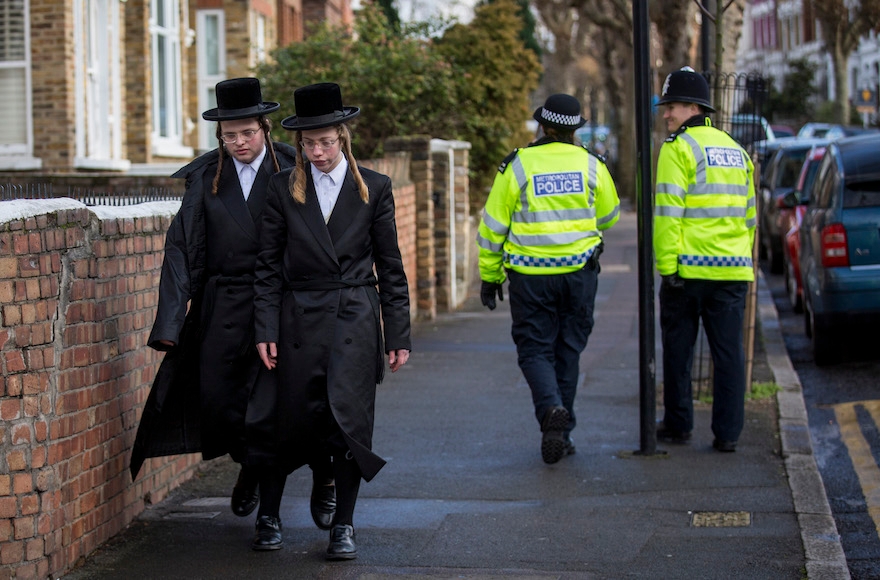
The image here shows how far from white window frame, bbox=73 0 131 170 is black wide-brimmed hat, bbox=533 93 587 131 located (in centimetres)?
927

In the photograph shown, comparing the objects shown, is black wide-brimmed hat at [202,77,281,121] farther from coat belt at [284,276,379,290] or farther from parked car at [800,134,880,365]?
parked car at [800,134,880,365]

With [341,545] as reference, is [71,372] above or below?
above

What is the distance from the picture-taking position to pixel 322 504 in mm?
5773

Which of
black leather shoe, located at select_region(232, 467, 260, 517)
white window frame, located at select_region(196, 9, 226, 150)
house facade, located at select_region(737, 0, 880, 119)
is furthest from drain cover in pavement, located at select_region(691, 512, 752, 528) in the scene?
house facade, located at select_region(737, 0, 880, 119)

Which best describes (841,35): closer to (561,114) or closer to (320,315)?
(561,114)

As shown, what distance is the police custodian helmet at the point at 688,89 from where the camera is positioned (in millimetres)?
7359

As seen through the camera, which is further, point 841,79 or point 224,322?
point 841,79

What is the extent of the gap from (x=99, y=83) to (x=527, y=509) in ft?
38.3

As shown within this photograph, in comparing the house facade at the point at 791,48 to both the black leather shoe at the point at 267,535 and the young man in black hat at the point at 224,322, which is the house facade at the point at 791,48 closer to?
the young man in black hat at the point at 224,322

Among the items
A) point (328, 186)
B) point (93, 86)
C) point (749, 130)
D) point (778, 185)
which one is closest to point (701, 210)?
point (749, 130)

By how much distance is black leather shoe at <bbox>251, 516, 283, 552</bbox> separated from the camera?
5480 mm

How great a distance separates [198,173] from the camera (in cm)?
565

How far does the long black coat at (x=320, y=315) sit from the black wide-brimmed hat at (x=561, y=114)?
1.93 meters

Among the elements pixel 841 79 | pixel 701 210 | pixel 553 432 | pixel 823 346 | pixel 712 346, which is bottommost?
pixel 553 432
